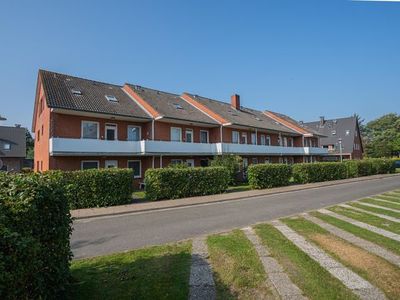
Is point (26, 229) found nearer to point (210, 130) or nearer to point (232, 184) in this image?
point (232, 184)

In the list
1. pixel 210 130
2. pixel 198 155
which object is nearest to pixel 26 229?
pixel 198 155

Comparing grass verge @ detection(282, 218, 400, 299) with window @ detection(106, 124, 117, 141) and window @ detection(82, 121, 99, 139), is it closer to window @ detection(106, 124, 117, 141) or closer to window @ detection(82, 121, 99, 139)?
window @ detection(82, 121, 99, 139)

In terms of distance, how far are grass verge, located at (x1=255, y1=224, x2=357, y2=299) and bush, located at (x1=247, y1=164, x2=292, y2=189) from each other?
44.2 feet

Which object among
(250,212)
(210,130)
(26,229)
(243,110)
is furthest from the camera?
(243,110)

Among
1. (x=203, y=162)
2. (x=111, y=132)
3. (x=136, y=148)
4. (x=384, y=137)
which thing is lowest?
(x=203, y=162)

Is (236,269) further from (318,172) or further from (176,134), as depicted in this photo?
(318,172)

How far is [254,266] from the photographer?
501 centimetres

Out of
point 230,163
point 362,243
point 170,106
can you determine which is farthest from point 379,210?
point 170,106

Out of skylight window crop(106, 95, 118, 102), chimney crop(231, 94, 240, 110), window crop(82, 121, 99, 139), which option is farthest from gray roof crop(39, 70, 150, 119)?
chimney crop(231, 94, 240, 110)

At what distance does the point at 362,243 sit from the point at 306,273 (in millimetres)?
2568

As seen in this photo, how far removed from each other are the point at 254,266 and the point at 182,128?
840 inches

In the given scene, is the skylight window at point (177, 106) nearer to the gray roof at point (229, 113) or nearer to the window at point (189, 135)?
the window at point (189, 135)

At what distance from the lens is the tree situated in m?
55.8

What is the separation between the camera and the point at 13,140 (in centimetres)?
4091
